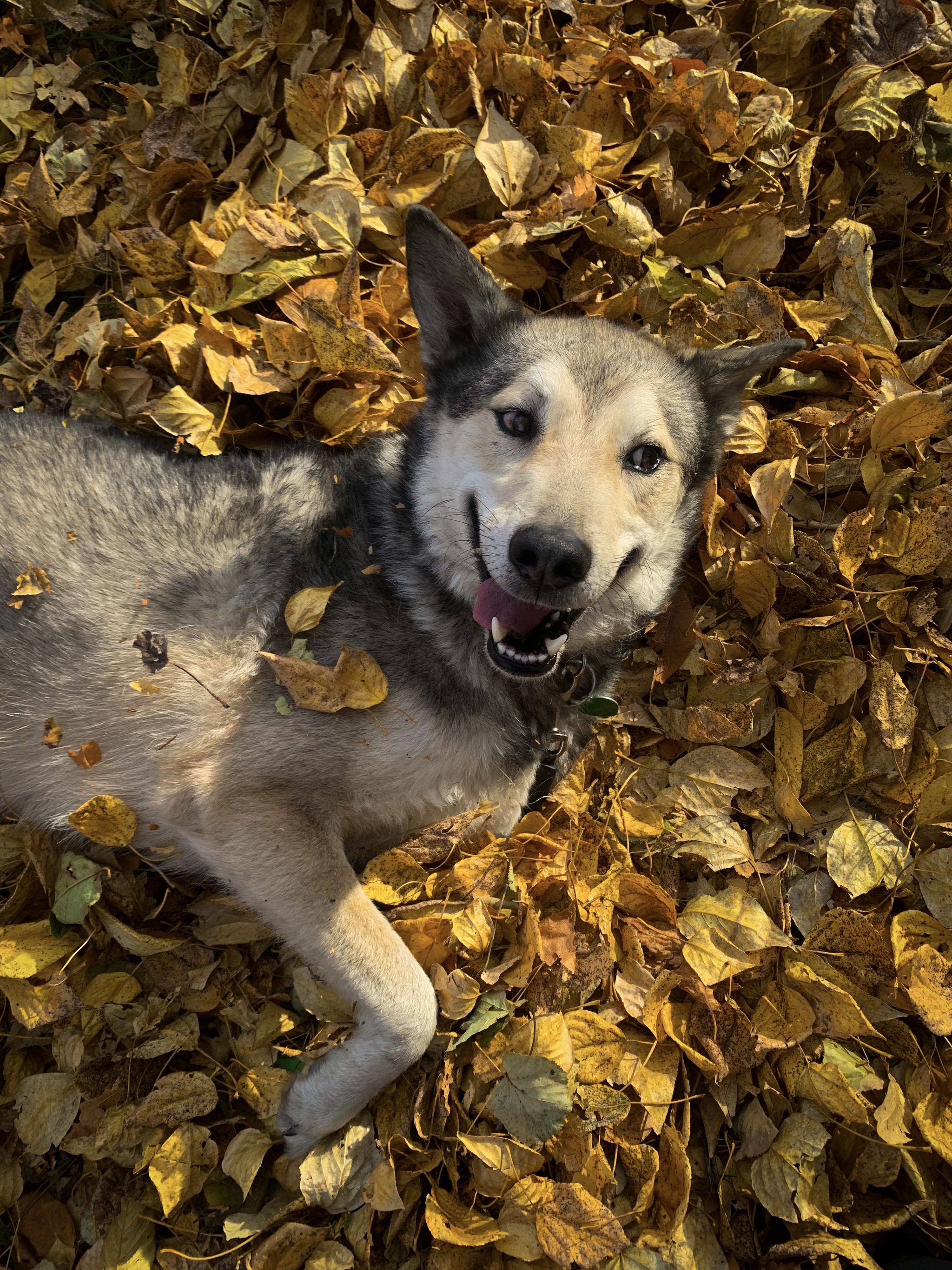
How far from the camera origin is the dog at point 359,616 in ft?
9.25

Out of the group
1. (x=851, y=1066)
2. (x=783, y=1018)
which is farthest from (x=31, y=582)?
Result: (x=851, y=1066)

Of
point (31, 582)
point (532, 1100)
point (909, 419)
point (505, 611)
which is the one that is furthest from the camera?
point (909, 419)

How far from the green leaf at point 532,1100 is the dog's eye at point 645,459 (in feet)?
7.01

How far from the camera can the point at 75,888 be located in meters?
3.11

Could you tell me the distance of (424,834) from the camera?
3.20 metres

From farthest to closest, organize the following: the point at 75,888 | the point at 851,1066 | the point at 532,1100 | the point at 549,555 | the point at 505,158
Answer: the point at 505,158 < the point at 75,888 < the point at 851,1066 < the point at 532,1100 < the point at 549,555

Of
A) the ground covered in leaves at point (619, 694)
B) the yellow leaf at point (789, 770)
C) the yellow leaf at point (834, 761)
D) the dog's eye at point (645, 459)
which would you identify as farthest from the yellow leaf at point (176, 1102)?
the dog's eye at point (645, 459)

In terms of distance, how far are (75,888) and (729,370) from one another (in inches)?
133

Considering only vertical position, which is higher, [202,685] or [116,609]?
[116,609]

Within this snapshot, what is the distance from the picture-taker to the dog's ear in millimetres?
2922

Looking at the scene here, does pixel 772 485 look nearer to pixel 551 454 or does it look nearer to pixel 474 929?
pixel 551 454

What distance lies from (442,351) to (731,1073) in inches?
121

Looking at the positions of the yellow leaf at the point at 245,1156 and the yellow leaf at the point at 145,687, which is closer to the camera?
the yellow leaf at the point at 245,1156

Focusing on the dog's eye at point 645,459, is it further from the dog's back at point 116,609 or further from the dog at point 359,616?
the dog's back at point 116,609
